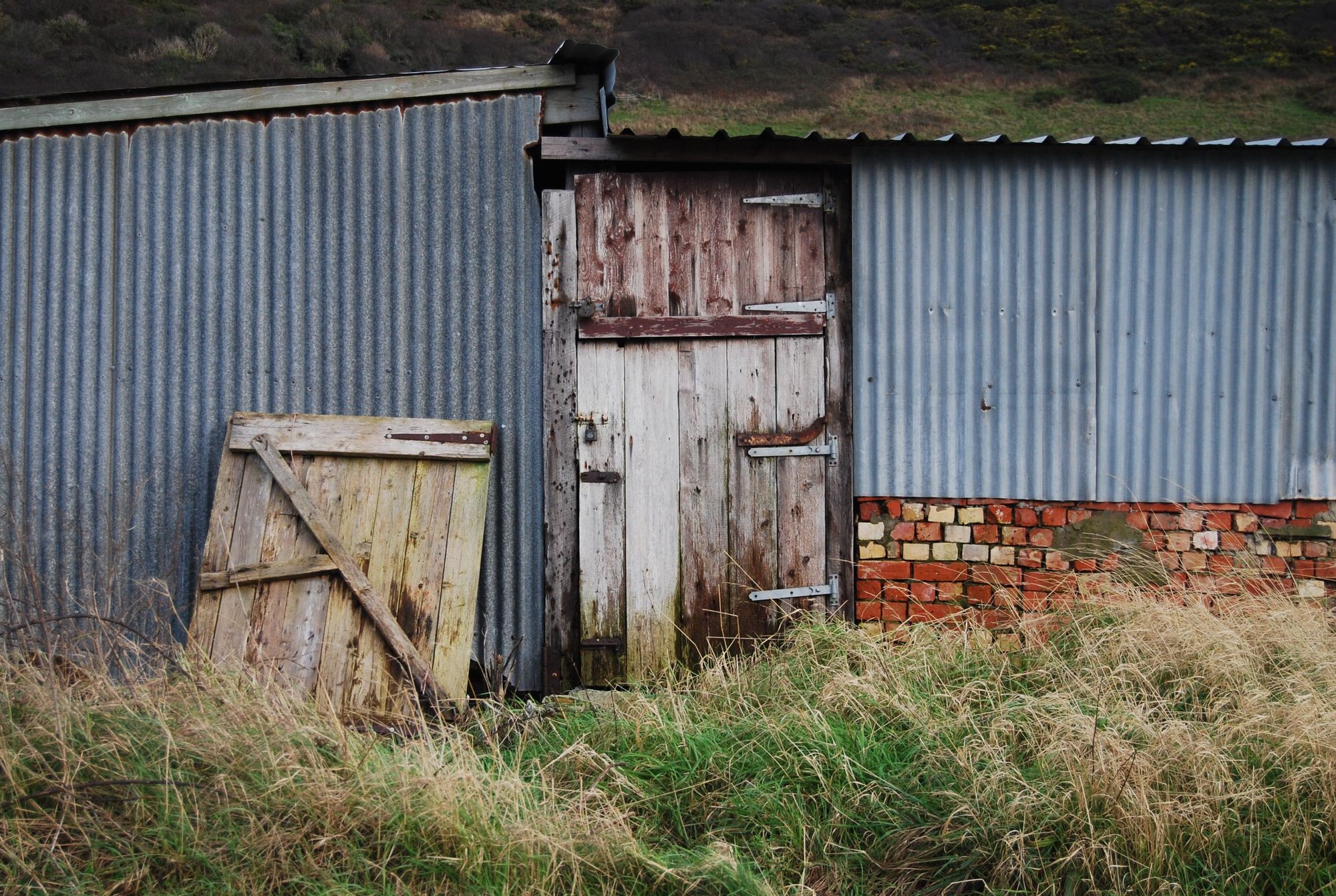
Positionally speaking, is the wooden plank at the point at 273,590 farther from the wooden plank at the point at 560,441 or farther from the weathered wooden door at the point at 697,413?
the weathered wooden door at the point at 697,413

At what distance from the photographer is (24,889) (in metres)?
2.69

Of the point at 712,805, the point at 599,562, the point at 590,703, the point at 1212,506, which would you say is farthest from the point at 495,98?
the point at 1212,506

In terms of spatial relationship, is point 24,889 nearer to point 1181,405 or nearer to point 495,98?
point 495,98

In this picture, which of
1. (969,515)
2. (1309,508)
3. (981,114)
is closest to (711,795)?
(969,515)

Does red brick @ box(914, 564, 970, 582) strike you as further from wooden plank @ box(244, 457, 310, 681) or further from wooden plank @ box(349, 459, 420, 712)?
wooden plank @ box(244, 457, 310, 681)

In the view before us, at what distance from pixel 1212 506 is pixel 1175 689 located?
1.69 metres

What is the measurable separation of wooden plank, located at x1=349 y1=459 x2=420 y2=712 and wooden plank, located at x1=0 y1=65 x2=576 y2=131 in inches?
78.1

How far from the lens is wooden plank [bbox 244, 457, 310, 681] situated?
464 cm

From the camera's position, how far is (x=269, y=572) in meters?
4.66

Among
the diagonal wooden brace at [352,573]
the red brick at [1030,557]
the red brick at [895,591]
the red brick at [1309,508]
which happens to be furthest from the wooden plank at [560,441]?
the red brick at [1309,508]

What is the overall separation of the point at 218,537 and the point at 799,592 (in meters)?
2.99

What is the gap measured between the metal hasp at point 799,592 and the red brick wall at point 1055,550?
15 centimetres

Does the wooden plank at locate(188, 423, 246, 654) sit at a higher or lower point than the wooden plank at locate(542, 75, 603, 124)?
lower

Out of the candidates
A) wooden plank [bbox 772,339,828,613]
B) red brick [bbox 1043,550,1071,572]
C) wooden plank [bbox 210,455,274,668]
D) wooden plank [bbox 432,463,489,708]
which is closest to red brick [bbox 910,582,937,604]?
wooden plank [bbox 772,339,828,613]
